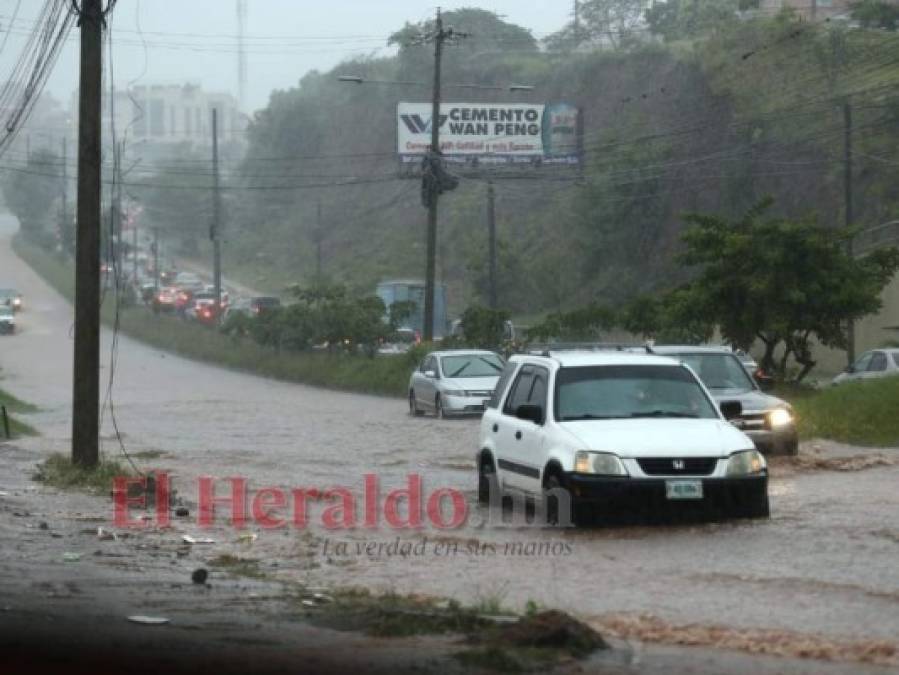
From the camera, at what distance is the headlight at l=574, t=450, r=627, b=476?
44.8 ft

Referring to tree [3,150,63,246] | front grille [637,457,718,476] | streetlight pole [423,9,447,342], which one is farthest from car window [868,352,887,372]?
tree [3,150,63,246]

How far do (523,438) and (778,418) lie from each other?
6.50 metres

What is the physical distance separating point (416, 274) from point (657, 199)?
80.4 ft

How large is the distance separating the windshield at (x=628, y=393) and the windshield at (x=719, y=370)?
6154 mm

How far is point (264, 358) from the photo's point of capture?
6322 cm

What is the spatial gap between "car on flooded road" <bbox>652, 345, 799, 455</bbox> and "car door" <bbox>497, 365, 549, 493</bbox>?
166 inches

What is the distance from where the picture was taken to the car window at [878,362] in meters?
37.1

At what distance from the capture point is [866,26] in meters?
77.1

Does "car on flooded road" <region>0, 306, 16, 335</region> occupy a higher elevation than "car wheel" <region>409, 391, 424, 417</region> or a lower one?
higher

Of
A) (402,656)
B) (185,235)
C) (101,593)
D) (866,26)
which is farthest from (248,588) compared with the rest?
(185,235)

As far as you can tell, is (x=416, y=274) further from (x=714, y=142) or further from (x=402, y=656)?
(x=402, y=656)

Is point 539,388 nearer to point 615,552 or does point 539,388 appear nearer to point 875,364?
point 615,552

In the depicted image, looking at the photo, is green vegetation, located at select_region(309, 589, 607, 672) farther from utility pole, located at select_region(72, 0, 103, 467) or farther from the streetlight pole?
the streetlight pole

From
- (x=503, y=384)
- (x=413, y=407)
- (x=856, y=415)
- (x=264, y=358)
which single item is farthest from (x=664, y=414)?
(x=264, y=358)
